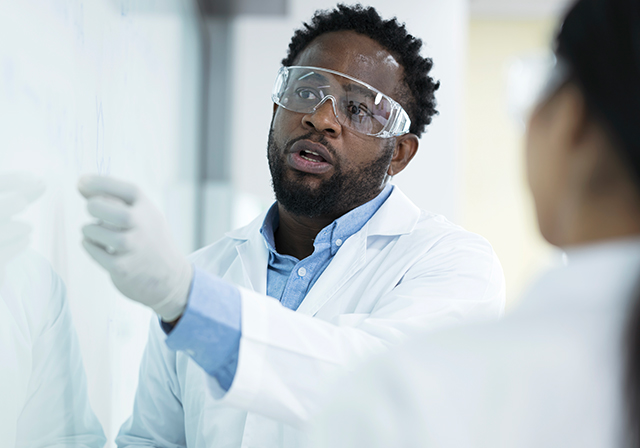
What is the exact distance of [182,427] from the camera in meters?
1.09

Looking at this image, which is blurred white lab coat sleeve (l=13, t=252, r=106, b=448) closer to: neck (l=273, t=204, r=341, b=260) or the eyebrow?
neck (l=273, t=204, r=341, b=260)

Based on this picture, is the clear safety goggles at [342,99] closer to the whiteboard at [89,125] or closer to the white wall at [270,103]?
the whiteboard at [89,125]

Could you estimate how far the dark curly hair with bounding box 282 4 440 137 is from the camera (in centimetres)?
127

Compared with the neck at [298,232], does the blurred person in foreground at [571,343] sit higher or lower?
higher

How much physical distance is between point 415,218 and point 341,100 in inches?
11.5

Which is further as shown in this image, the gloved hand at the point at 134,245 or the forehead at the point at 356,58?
the forehead at the point at 356,58

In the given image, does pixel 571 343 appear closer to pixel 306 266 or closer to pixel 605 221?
pixel 605 221

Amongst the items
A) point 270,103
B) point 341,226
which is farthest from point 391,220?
point 270,103

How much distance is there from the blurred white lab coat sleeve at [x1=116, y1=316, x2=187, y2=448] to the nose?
19.7 inches

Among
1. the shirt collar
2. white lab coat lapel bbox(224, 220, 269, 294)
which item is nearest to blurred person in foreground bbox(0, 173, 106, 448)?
white lab coat lapel bbox(224, 220, 269, 294)

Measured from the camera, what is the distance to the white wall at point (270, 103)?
7.50 ft

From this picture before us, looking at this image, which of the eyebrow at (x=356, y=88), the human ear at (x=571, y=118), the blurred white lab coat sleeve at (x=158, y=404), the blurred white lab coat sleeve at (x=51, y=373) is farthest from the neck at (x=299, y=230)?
the human ear at (x=571, y=118)

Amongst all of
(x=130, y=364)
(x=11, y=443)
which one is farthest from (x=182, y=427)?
(x=11, y=443)

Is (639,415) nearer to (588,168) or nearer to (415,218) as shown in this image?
(588,168)
